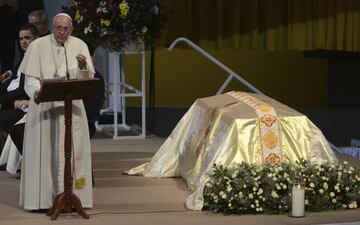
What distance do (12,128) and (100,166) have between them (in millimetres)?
1233

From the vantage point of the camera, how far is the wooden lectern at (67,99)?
5863 mm

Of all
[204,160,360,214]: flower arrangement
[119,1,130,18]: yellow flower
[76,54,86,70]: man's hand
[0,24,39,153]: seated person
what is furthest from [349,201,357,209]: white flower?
[119,1,130,18]: yellow flower

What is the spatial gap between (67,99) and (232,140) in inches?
51.7

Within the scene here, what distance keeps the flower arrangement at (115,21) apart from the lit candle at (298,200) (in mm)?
4021

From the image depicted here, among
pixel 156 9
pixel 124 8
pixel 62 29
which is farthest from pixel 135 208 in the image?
pixel 156 9

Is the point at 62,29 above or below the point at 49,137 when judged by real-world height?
above

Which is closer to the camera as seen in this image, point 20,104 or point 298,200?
point 298,200

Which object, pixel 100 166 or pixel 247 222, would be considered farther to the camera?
pixel 100 166

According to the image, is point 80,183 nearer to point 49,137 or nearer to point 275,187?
point 49,137

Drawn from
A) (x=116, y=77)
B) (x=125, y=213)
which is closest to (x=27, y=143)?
(x=125, y=213)

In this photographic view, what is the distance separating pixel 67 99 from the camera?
596cm

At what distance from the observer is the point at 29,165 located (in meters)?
6.23

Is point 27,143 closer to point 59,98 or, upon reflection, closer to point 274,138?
point 59,98

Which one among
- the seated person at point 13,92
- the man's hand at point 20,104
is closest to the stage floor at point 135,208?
the seated person at point 13,92
